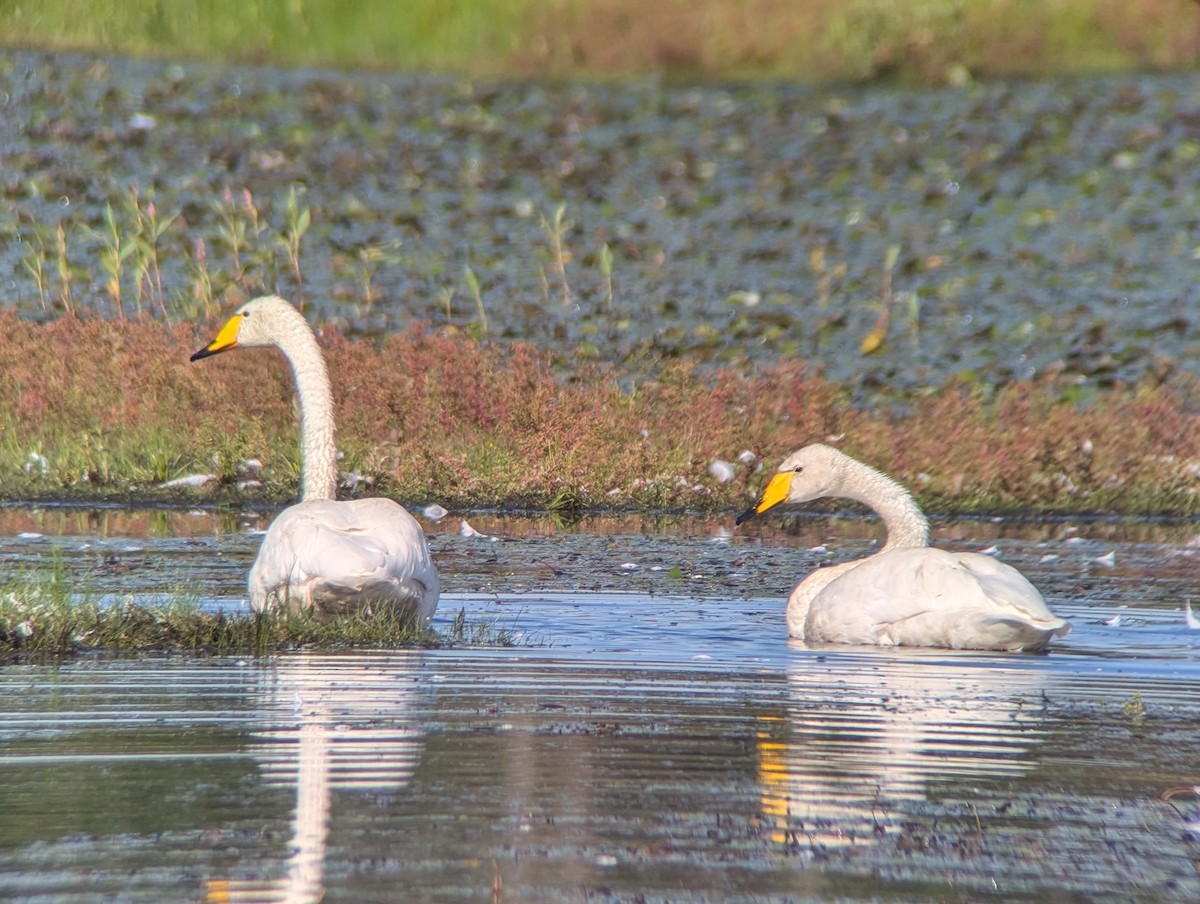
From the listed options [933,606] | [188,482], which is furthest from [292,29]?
[933,606]

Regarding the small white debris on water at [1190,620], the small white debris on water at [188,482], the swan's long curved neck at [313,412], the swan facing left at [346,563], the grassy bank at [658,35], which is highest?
the grassy bank at [658,35]

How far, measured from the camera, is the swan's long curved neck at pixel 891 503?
35.0ft

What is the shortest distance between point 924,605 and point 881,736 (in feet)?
8.59

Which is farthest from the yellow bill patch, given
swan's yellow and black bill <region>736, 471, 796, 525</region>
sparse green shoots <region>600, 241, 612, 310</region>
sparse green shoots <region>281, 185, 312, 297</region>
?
sparse green shoots <region>600, 241, 612, 310</region>

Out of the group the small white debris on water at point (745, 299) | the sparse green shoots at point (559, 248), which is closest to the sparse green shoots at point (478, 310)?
the sparse green shoots at point (559, 248)

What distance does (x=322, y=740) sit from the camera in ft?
19.5

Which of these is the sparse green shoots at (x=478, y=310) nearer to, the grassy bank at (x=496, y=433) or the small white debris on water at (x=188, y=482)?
the grassy bank at (x=496, y=433)

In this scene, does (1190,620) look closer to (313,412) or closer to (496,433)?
(313,412)

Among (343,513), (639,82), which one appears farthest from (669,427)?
(639,82)

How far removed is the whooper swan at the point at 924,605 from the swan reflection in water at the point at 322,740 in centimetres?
211

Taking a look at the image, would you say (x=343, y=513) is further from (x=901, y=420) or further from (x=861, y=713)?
(x=901, y=420)

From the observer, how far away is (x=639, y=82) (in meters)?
26.9

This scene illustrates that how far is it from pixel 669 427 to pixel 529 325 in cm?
366

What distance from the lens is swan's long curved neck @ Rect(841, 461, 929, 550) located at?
10.7m
